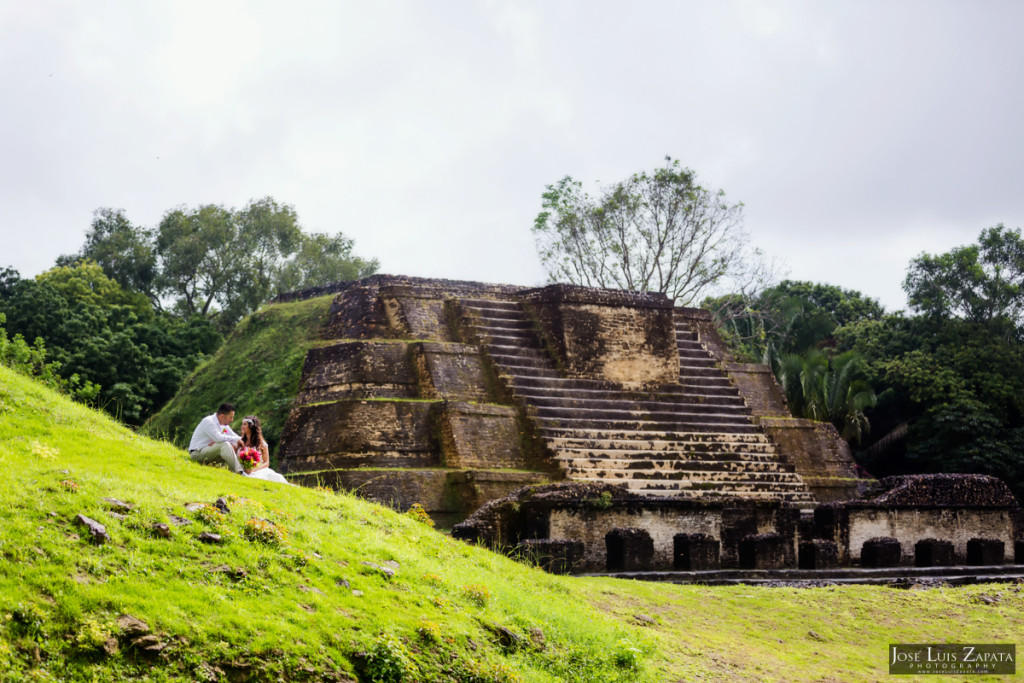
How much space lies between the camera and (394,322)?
18.8 m

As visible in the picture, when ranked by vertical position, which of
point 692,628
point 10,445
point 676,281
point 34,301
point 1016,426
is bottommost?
point 692,628

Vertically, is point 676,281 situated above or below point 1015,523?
above

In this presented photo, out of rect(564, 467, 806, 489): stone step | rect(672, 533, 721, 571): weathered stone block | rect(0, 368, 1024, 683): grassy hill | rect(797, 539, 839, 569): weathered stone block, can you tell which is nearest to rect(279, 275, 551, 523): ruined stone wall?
rect(564, 467, 806, 489): stone step

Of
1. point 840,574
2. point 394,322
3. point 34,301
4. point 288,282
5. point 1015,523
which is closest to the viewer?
point 840,574

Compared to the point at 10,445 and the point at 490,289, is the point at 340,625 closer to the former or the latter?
the point at 10,445

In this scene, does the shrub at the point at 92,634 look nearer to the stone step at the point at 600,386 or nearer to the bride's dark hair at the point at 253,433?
the bride's dark hair at the point at 253,433

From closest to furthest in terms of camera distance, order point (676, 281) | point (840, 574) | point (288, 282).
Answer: point (840, 574) → point (676, 281) → point (288, 282)

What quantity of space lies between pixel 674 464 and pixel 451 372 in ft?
11.7

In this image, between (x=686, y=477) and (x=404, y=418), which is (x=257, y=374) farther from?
(x=686, y=477)

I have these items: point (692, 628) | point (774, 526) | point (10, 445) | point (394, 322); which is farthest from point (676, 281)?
point (10, 445)

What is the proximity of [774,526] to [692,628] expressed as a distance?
5.57 m

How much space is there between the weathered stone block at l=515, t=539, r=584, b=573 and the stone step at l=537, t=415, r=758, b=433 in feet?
13.0

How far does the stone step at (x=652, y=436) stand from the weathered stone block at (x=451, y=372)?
1587 millimetres

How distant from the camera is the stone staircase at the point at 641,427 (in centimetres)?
1617
